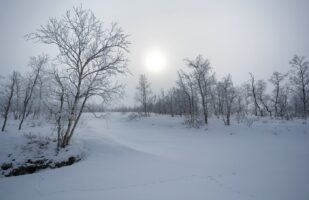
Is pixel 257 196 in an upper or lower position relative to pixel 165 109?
lower

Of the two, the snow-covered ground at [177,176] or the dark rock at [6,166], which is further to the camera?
the dark rock at [6,166]

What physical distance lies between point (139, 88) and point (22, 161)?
1444 inches

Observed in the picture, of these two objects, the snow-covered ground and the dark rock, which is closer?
the snow-covered ground

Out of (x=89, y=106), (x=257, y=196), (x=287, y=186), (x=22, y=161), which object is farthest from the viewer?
(x=89, y=106)

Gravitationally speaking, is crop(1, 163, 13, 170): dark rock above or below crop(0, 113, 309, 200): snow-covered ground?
above

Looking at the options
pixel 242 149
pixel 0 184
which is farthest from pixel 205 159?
pixel 0 184

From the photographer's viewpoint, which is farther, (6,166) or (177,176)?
(6,166)

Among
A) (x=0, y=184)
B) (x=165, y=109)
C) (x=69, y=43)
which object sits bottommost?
(x=0, y=184)

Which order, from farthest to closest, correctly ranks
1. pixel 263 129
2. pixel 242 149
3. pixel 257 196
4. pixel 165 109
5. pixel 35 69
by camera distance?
pixel 165 109 → pixel 35 69 → pixel 263 129 → pixel 242 149 → pixel 257 196

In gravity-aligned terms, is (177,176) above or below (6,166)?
below

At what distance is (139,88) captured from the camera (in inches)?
1807

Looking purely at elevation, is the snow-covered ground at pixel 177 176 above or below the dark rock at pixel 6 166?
below

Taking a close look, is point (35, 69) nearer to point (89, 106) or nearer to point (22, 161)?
point (89, 106)

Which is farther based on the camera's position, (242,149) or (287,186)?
(242,149)
